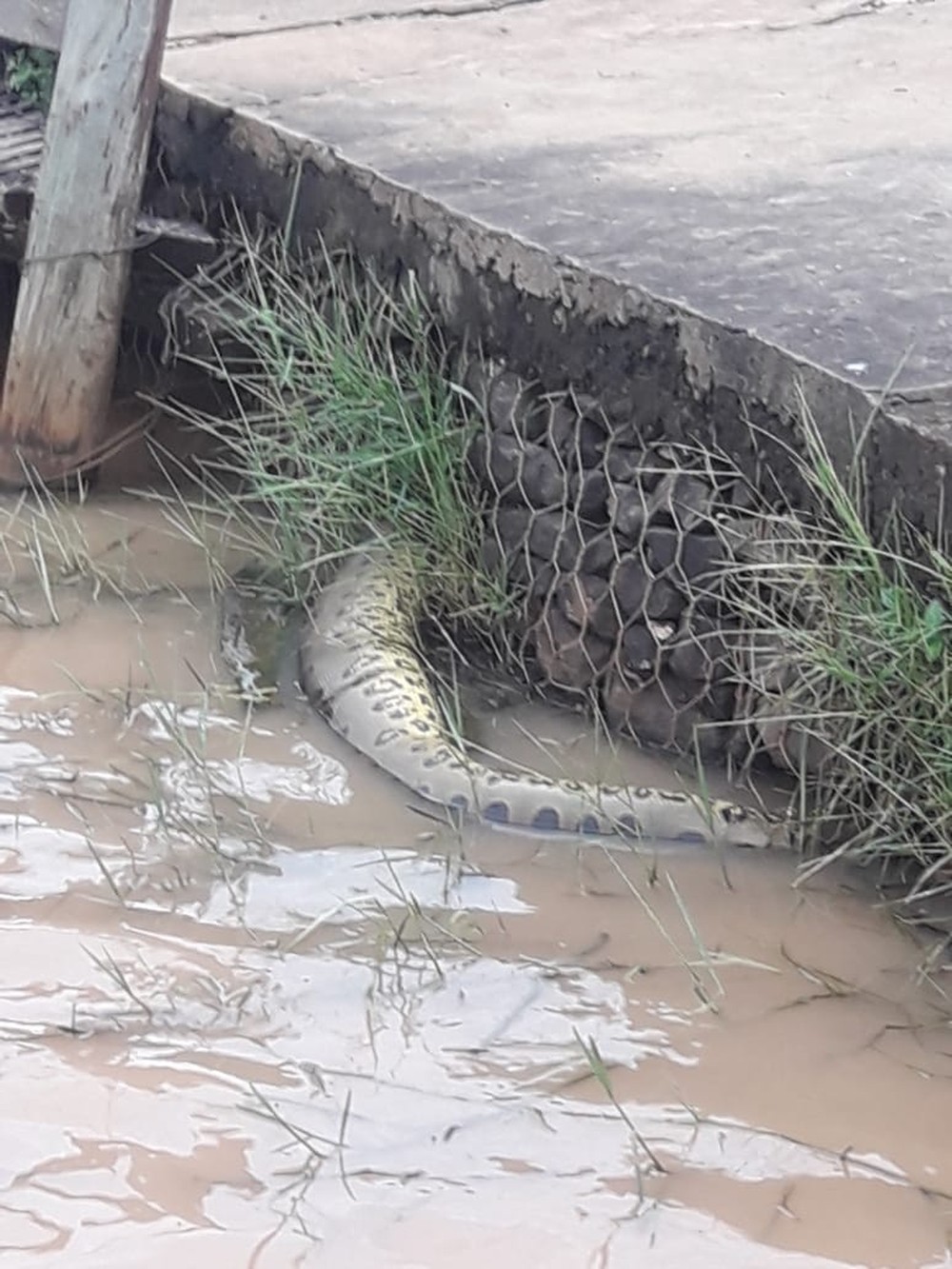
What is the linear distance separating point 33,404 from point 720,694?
1.96 metres

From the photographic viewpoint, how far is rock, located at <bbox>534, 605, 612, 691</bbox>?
3643 mm

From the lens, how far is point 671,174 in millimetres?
4137

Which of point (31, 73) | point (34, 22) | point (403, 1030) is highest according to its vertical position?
point (34, 22)

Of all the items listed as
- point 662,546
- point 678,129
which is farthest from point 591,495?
point 678,129

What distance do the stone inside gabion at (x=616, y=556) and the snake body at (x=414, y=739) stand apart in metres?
0.19

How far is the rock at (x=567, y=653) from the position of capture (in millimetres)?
3643

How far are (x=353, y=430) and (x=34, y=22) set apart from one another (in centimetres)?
183

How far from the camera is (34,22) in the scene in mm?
4996

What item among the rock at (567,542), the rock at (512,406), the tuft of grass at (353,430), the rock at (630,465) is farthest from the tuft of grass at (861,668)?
the tuft of grass at (353,430)

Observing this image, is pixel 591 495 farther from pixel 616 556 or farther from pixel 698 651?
pixel 698 651

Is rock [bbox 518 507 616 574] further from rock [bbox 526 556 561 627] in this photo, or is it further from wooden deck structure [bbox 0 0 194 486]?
wooden deck structure [bbox 0 0 194 486]

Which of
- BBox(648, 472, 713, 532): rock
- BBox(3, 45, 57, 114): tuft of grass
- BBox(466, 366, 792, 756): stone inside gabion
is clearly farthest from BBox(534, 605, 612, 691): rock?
BBox(3, 45, 57, 114): tuft of grass

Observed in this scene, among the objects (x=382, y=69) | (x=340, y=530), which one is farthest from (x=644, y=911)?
(x=382, y=69)

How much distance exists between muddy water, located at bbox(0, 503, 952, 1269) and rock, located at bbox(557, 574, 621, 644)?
214 millimetres
